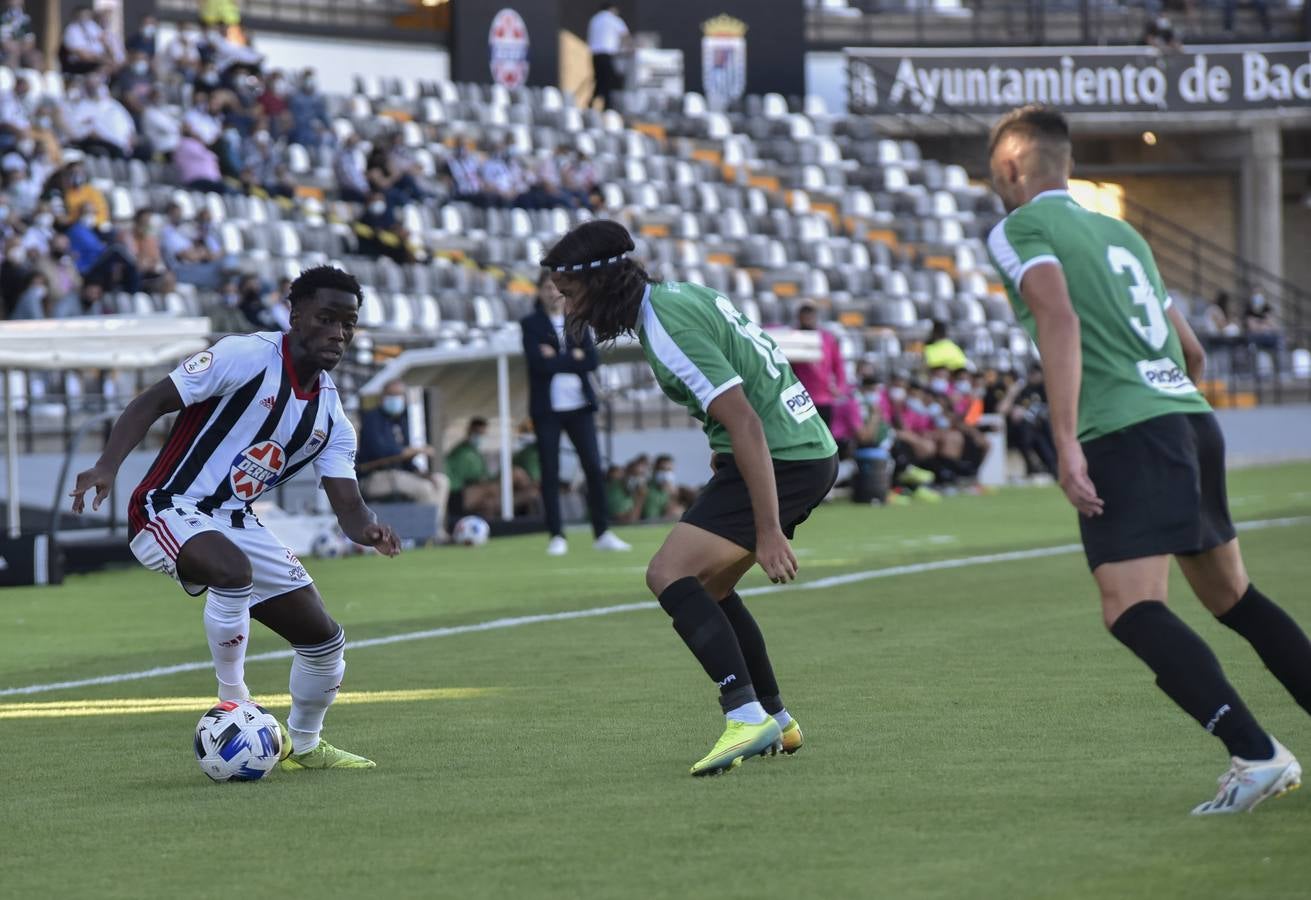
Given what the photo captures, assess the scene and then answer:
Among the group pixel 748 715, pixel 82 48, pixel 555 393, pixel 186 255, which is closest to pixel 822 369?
pixel 555 393

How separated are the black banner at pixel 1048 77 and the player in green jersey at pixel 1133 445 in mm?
31594

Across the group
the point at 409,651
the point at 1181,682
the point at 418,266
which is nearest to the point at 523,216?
the point at 418,266

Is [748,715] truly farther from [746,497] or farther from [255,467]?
[255,467]

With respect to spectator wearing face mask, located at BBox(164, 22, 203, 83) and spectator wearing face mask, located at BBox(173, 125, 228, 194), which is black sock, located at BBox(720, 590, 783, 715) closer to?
spectator wearing face mask, located at BBox(173, 125, 228, 194)

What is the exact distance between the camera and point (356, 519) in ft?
22.7

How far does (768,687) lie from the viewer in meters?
6.68

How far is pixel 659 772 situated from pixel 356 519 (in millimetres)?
1411

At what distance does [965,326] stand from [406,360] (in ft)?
44.9

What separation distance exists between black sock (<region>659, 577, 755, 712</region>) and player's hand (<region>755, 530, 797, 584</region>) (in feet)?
1.03

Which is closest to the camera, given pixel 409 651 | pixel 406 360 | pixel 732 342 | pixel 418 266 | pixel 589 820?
pixel 589 820

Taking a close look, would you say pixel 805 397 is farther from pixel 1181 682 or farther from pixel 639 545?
pixel 639 545

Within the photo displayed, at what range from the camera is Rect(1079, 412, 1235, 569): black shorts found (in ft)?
16.9

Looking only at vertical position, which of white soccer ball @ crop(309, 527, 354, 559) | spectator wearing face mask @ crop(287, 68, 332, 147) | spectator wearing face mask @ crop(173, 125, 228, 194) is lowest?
white soccer ball @ crop(309, 527, 354, 559)

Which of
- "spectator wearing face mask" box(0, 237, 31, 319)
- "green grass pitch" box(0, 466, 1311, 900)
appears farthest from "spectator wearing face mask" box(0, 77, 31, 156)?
"green grass pitch" box(0, 466, 1311, 900)
